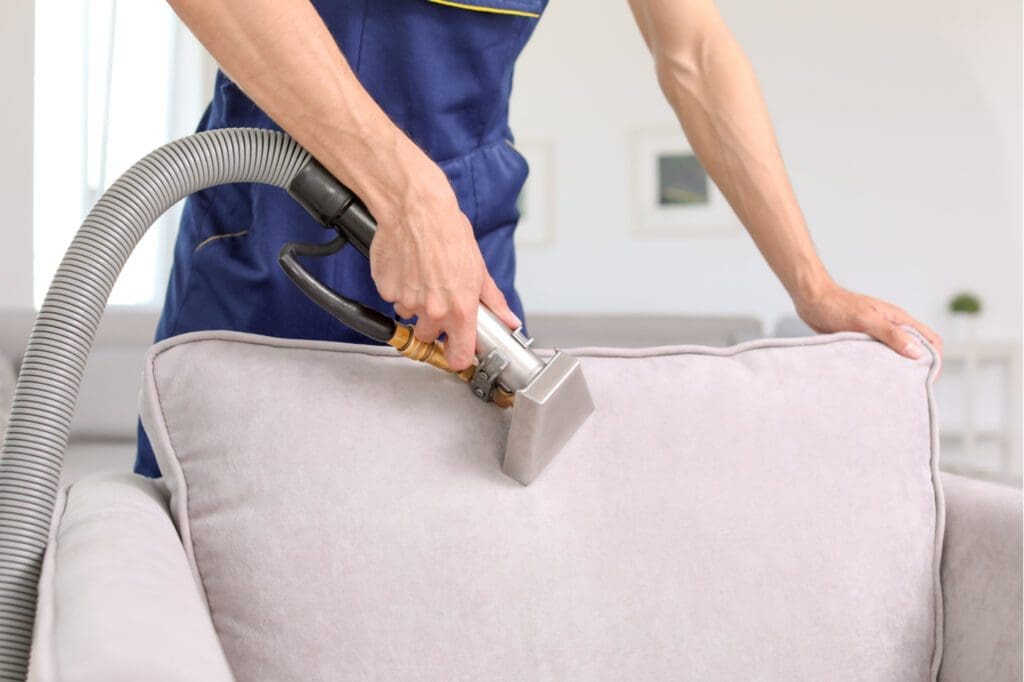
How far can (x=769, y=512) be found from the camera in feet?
2.92

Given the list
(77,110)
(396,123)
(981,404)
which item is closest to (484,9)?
(396,123)

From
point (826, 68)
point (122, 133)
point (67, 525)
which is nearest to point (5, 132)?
point (122, 133)

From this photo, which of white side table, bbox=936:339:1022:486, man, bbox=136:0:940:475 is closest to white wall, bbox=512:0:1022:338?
white side table, bbox=936:339:1022:486

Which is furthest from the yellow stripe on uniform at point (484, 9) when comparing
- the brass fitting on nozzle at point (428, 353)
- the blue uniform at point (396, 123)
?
the brass fitting on nozzle at point (428, 353)

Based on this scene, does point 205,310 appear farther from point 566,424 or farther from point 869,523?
point 869,523

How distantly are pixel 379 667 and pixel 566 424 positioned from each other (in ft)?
0.81

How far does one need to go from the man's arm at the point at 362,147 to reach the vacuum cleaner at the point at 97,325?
3cm

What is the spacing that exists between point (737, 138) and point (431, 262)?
0.57 meters

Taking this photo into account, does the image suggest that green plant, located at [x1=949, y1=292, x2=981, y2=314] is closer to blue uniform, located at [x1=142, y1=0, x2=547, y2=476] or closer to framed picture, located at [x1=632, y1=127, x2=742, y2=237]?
framed picture, located at [x1=632, y1=127, x2=742, y2=237]

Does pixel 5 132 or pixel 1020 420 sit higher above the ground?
pixel 5 132

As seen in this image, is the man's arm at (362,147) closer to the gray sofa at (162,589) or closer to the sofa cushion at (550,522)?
the sofa cushion at (550,522)

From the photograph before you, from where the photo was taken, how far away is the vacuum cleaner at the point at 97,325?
2.45 ft

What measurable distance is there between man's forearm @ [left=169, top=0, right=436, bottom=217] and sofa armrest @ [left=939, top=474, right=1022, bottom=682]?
62 centimetres

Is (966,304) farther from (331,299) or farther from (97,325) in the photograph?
(97,325)
